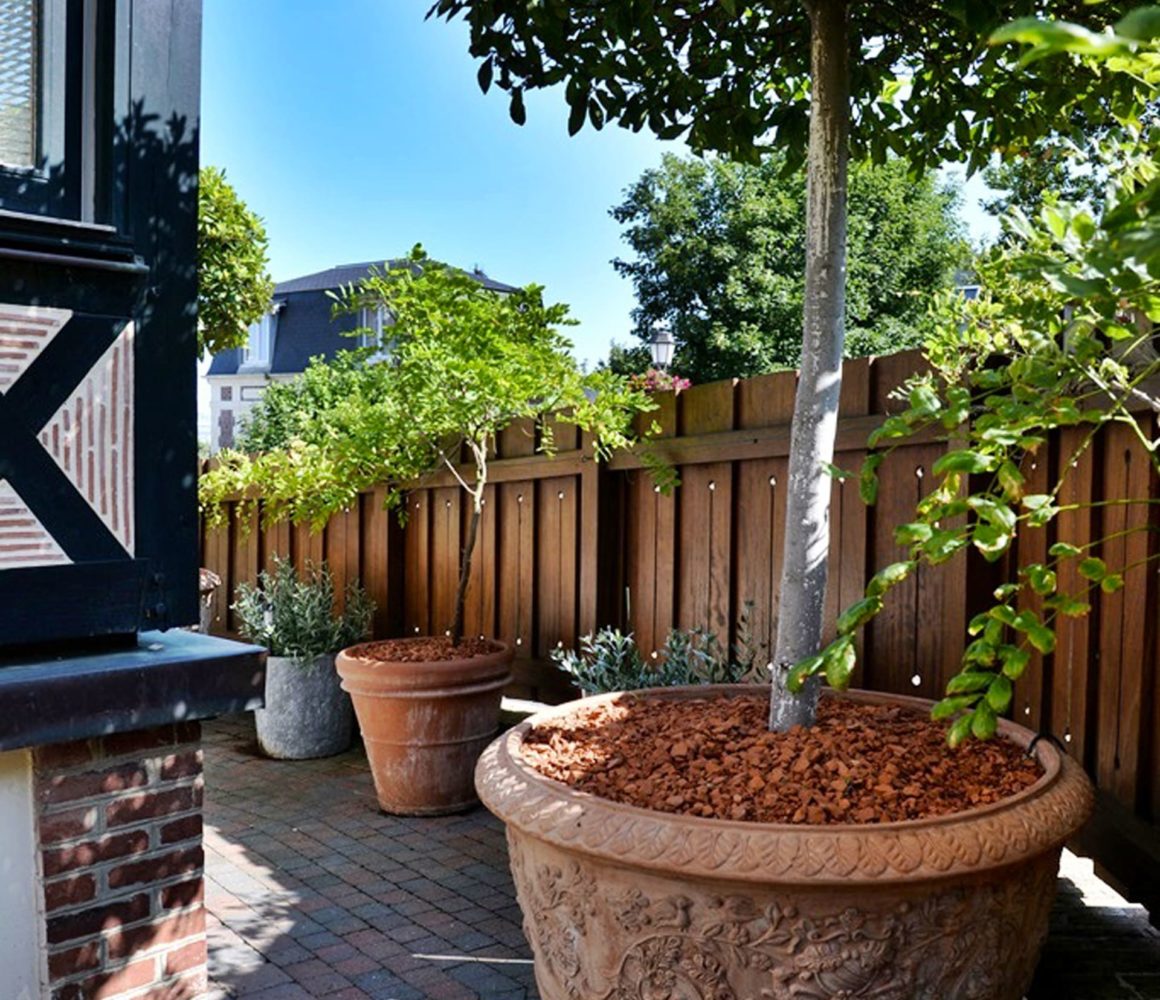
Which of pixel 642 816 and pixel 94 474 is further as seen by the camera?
pixel 94 474

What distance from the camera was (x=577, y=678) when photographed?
419 cm

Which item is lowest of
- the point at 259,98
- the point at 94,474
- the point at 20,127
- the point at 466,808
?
the point at 466,808

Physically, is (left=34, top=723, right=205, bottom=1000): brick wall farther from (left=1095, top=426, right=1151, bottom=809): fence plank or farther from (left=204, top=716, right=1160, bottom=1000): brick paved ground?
(left=1095, top=426, right=1151, bottom=809): fence plank

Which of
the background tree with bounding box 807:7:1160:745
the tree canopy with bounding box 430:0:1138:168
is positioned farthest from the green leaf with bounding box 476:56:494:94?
the background tree with bounding box 807:7:1160:745

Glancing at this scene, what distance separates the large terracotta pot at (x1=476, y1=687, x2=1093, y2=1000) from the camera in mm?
1988

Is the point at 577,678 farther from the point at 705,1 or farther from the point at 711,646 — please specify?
the point at 705,1

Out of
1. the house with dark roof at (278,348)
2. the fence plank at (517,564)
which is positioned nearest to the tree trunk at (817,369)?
the fence plank at (517,564)

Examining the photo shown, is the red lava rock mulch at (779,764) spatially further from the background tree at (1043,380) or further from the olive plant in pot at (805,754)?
the background tree at (1043,380)

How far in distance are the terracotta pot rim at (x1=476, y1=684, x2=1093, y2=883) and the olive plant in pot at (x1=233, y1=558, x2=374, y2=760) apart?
3.43 meters

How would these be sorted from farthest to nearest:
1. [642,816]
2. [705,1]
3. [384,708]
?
[384,708]
[705,1]
[642,816]

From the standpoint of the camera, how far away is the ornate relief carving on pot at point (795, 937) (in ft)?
6.56

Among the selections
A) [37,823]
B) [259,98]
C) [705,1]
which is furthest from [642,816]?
[259,98]

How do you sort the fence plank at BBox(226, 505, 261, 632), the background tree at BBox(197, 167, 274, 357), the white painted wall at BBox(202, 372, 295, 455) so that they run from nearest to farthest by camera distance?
1. the background tree at BBox(197, 167, 274, 357)
2. the fence plank at BBox(226, 505, 261, 632)
3. the white painted wall at BBox(202, 372, 295, 455)

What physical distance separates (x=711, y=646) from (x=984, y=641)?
216 cm
